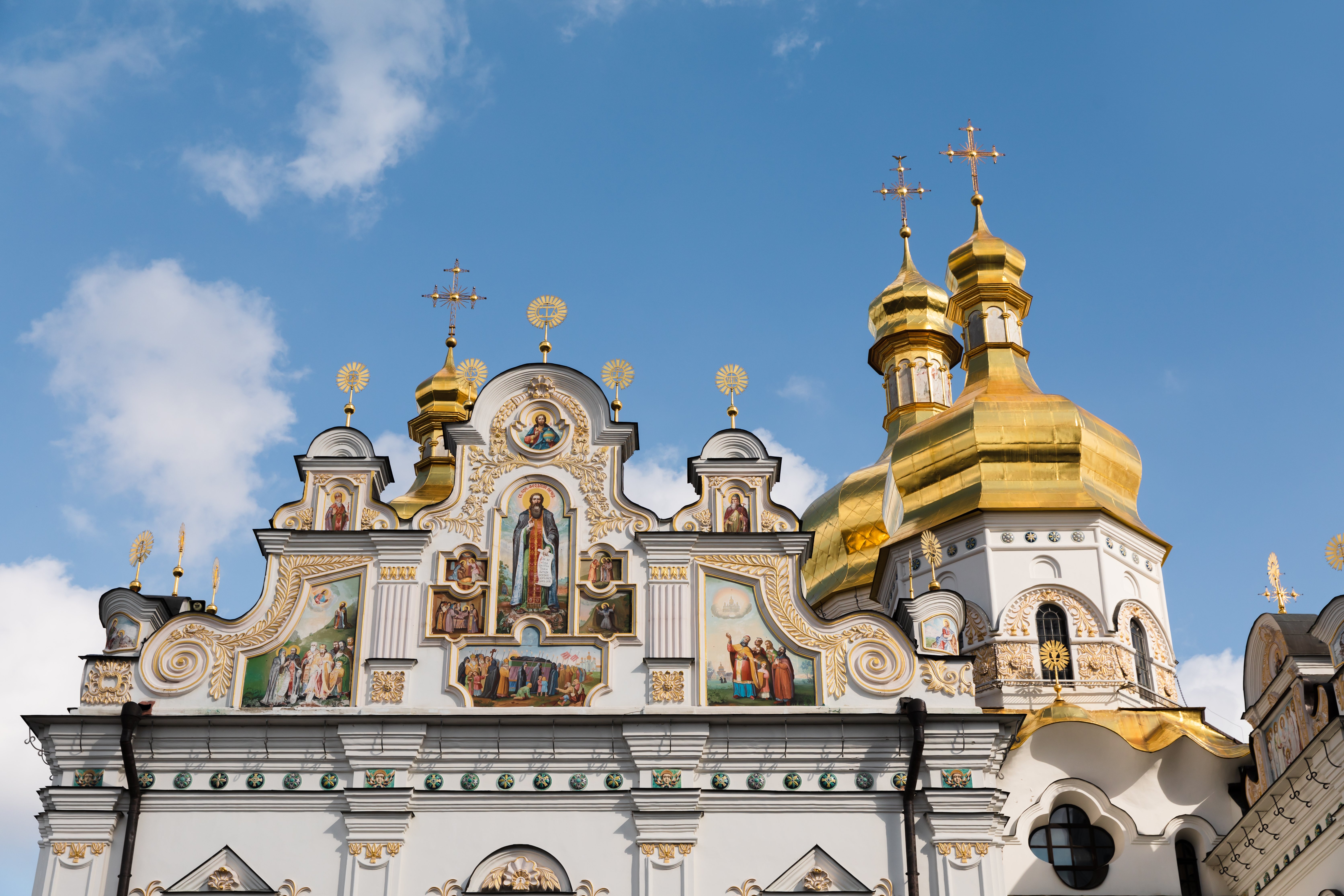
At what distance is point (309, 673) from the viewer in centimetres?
1669

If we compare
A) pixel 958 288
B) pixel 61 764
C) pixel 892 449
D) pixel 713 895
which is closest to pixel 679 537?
pixel 713 895

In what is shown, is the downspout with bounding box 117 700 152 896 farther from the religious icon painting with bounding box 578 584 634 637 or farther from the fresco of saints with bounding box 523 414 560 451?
the fresco of saints with bounding box 523 414 560 451

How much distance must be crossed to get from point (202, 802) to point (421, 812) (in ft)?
7.26

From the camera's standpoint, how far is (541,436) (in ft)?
59.8

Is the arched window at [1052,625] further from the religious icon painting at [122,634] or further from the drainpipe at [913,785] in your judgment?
the religious icon painting at [122,634]

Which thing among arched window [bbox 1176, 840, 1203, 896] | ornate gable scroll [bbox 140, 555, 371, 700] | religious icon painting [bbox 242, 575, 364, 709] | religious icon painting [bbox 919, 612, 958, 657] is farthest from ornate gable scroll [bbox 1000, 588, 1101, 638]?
ornate gable scroll [bbox 140, 555, 371, 700]

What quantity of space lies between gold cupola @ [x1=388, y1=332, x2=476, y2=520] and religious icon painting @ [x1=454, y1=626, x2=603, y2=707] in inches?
558

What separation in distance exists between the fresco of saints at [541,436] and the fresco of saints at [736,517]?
83.0 inches

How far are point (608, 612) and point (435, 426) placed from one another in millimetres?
17020

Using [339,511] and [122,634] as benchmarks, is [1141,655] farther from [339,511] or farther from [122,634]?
[122,634]

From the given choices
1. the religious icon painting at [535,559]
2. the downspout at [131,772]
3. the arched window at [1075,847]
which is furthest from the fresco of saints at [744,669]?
the downspout at [131,772]

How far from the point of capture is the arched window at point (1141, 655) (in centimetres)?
2244

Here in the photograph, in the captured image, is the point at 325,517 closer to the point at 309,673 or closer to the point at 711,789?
the point at 309,673

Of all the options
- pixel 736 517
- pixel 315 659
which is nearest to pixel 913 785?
pixel 736 517
